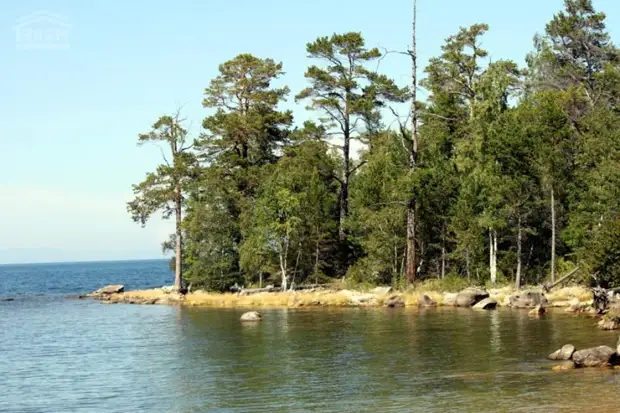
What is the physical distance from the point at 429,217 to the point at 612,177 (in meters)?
16.9

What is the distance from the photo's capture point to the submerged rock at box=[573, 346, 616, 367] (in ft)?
84.1

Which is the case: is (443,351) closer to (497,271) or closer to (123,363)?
(123,363)

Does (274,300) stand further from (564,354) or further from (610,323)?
(564,354)

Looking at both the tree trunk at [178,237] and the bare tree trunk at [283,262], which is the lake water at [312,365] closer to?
the bare tree trunk at [283,262]

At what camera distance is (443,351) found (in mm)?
31266

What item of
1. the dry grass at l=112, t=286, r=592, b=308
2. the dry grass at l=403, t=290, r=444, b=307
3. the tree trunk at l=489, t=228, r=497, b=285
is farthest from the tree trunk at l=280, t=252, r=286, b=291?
the tree trunk at l=489, t=228, r=497, b=285

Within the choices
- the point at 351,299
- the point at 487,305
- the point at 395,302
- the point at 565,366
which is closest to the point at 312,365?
the point at 565,366

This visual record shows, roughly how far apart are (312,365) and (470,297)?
24240 millimetres

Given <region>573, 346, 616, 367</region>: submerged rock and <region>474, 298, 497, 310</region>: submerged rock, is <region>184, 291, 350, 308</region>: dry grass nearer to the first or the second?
<region>474, 298, 497, 310</region>: submerged rock

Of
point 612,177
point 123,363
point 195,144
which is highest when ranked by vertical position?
point 195,144

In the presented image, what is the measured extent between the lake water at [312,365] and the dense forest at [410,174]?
11984 millimetres

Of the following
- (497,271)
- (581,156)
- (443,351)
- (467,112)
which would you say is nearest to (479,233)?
(497,271)

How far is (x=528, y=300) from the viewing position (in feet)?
157

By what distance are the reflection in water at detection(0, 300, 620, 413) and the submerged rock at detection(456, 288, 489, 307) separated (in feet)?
9.42
